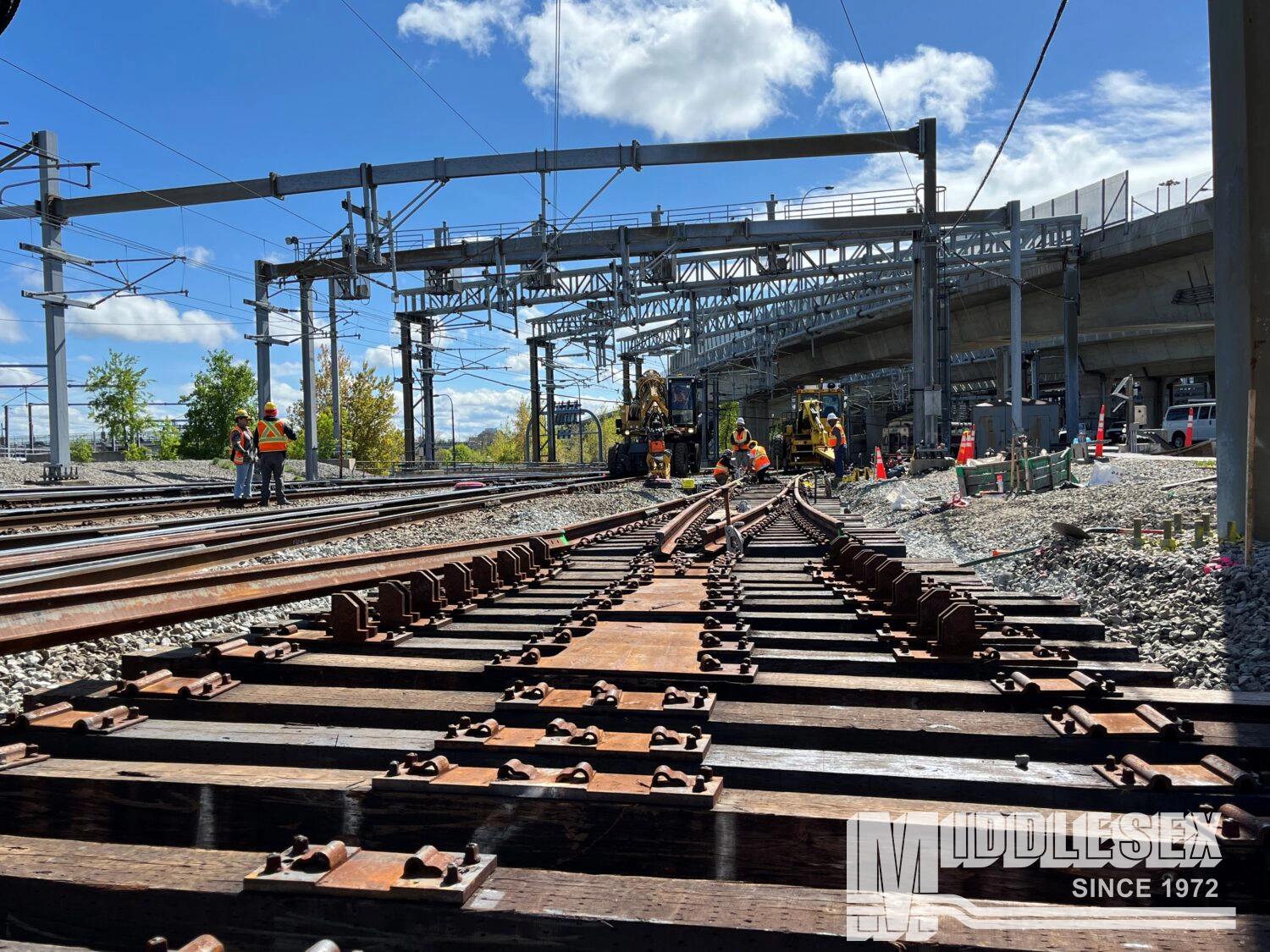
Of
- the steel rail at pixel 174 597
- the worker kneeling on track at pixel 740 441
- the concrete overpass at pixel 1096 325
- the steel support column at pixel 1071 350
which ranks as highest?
the concrete overpass at pixel 1096 325

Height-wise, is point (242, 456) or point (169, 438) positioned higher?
point (169, 438)

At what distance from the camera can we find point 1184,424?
36.7 metres

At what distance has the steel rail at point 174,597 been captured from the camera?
3736 millimetres

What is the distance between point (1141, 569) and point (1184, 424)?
114ft

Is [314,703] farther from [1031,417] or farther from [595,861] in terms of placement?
[1031,417]

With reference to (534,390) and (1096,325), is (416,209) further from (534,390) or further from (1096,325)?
(1096,325)

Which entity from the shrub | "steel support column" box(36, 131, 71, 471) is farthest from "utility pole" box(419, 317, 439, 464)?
the shrub

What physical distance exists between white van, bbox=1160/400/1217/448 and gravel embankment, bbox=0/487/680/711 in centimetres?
2521

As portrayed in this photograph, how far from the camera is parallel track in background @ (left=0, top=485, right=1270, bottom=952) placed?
199 cm

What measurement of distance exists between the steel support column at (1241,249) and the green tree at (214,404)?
169 feet

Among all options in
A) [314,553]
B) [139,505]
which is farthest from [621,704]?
[139,505]

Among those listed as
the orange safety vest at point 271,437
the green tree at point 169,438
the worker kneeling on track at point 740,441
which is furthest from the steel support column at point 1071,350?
the green tree at point 169,438

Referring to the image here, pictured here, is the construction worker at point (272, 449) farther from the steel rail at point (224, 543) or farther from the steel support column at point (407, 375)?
the steel support column at point (407, 375)

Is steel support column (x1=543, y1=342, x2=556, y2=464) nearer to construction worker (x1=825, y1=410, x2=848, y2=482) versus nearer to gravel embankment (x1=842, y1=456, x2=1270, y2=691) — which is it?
construction worker (x1=825, y1=410, x2=848, y2=482)
